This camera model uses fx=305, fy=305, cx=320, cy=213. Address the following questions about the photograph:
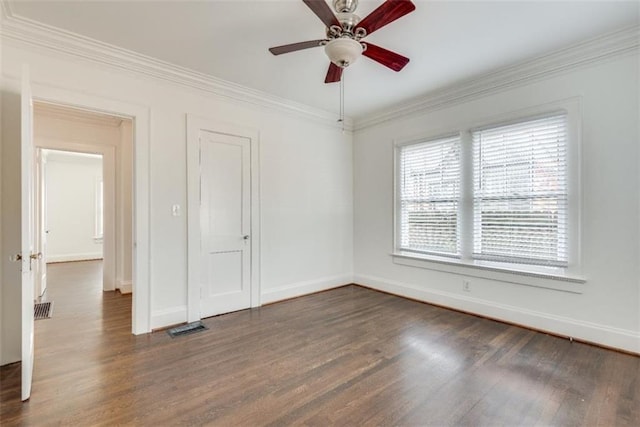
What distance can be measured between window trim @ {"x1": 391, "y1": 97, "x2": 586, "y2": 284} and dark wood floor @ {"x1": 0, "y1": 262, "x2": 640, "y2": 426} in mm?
597

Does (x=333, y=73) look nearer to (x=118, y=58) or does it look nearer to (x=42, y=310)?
(x=118, y=58)

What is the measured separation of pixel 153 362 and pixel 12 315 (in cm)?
121

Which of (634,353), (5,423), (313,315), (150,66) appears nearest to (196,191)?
(150,66)

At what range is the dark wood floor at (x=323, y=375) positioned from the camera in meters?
1.87

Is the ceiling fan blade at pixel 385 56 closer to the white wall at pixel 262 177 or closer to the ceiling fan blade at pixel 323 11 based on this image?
the ceiling fan blade at pixel 323 11

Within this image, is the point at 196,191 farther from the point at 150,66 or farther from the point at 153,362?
the point at 153,362

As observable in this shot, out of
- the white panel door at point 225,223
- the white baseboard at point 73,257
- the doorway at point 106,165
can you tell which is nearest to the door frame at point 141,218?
the doorway at point 106,165

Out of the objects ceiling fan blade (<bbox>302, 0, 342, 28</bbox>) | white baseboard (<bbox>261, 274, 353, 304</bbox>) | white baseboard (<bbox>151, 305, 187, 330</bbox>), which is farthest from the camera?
white baseboard (<bbox>261, 274, 353, 304</bbox>)

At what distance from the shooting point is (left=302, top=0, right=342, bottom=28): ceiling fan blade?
1.76 m

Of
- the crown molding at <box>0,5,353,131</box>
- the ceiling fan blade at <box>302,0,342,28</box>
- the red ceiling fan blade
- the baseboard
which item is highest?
the crown molding at <box>0,5,353,131</box>

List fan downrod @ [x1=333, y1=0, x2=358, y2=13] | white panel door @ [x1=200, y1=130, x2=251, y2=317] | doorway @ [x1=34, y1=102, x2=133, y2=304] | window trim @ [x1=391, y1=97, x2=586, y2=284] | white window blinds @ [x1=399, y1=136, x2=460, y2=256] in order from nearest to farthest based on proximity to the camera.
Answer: fan downrod @ [x1=333, y1=0, x2=358, y2=13], window trim @ [x1=391, y1=97, x2=586, y2=284], white panel door @ [x1=200, y1=130, x2=251, y2=317], white window blinds @ [x1=399, y1=136, x2=460, y2=256], doorway @ [x1=34, y1=102, x2=133, y2=304]

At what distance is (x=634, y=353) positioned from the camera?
261 cm

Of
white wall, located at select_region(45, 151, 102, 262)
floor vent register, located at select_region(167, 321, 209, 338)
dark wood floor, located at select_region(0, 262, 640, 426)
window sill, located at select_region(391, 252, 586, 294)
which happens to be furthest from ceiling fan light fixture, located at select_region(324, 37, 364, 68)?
white wall, located at select_region(45, 151, 102, 262)

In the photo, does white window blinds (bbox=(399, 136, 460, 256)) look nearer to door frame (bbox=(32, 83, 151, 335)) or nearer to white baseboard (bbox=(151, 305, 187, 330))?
white baseboard (bbox=(151, 305, 187, 330))
